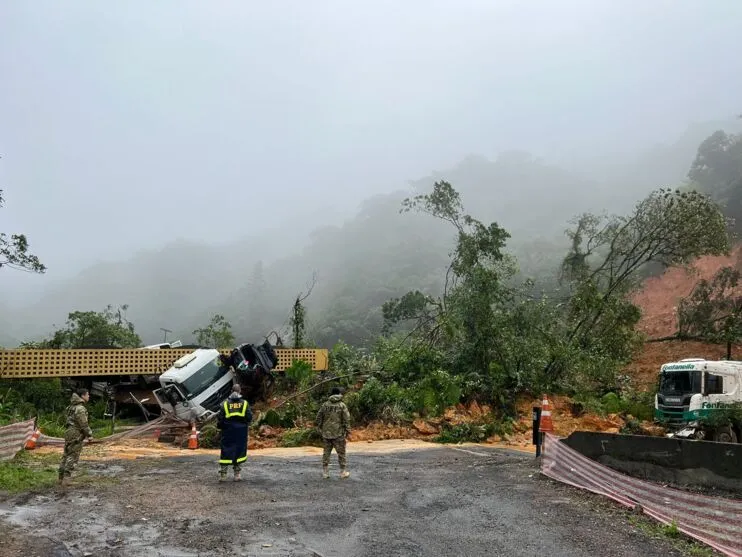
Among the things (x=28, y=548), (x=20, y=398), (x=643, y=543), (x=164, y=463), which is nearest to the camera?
(x=28, y=548)

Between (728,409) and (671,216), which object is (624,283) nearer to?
(671,216)

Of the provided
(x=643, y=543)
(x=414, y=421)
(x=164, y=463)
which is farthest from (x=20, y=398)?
(x=643, y=543)

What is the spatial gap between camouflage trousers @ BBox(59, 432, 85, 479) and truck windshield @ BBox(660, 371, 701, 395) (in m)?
16.0

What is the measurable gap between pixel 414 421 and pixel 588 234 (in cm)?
1961

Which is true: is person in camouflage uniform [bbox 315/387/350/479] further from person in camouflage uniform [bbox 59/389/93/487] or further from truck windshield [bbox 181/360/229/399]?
truck windshield [bbox 181/360/229/399]

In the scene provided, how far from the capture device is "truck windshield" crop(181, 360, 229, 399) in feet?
53.9

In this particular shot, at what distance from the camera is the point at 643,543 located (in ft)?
18.0

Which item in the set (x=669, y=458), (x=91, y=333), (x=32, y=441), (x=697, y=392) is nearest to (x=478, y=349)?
(x=697, y=392)

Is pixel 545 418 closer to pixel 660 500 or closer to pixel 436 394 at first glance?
pixel 660 500

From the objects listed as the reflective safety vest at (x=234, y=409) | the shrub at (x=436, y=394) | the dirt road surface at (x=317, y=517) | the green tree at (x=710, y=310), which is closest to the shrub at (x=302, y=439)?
the shrub at (x=436, y=394)

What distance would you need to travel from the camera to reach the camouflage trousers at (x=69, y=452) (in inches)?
322

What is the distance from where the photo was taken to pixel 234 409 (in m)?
8.37

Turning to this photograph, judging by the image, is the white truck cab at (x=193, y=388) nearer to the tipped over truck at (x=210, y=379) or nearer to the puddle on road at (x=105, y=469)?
the tipped over truck at (x=210, y=379)

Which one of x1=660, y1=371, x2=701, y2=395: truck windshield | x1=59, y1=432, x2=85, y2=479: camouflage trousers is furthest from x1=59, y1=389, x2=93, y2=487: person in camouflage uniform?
x1=660, y1=371, x2=701, y2=395: truck windshield
